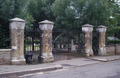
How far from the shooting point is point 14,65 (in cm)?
829

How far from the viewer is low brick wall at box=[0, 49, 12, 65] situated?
8180 millimetres

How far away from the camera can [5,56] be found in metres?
8.28

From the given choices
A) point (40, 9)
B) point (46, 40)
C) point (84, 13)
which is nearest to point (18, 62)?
point (46, 40)

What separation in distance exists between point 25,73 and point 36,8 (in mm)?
12816

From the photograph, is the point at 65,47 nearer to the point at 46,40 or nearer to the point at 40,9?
the point at 46,40

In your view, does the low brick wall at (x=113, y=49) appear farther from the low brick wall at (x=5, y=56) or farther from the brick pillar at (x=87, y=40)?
the low brick wall at (x=5, y=56)

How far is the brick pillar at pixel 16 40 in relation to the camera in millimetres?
8477

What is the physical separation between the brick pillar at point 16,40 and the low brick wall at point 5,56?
242 millimetres

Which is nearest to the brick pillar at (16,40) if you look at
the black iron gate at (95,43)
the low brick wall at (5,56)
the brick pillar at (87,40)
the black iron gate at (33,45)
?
the low brick wall at (5,56)

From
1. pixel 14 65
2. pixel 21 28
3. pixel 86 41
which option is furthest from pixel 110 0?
pixel 14 65

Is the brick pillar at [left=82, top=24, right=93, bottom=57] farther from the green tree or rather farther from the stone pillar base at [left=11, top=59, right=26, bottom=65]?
the green tree

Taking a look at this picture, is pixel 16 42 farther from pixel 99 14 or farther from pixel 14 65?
pixel 99 14

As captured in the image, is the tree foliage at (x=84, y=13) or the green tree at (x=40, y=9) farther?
the green tree at (x=40, y=9)

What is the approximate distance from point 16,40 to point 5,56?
120 centimetres
